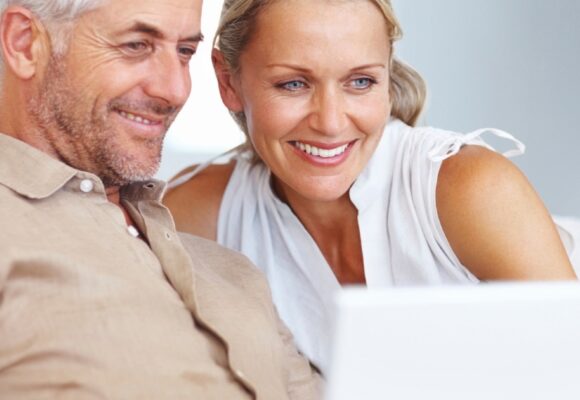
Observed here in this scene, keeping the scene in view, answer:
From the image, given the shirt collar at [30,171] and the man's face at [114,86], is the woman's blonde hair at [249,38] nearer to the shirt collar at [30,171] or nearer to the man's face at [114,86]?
the man's face at [114,86]

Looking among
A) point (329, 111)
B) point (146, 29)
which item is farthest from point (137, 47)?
point (329, 111)

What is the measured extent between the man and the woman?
255mm

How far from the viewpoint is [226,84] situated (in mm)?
2141

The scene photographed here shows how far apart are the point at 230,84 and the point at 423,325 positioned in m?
1.32

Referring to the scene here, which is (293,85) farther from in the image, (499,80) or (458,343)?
(499,80)

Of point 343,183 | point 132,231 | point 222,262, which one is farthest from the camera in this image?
point 343,183

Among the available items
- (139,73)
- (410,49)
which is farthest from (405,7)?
(139,73)

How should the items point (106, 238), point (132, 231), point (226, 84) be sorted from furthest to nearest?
point (226, 84)
point (132, 231)
point (106, 238)

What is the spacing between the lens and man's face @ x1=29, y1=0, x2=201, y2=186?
1.64 metres

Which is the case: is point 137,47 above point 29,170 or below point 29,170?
above

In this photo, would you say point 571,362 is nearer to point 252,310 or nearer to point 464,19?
point 252,310

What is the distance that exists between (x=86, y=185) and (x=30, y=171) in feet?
0.33

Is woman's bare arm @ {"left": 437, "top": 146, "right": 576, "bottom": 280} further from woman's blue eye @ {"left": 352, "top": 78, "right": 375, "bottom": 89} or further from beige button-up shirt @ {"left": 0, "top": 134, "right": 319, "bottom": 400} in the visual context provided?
beige button-up shirt @ {"left": 0, "top": 134, "right": 319, "bottom": 400}

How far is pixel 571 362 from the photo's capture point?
0.94 meters
